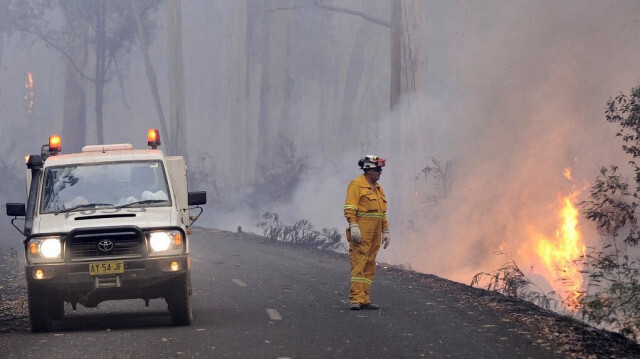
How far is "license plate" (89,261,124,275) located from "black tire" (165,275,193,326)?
63 centimetres

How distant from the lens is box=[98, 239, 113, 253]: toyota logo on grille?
11375mm

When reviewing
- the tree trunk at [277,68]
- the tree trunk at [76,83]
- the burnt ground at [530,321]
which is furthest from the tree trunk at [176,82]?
the burnt ground at [530,321]

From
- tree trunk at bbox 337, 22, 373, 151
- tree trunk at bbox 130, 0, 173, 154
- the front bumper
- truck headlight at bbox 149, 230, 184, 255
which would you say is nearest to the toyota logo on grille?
the front bumper

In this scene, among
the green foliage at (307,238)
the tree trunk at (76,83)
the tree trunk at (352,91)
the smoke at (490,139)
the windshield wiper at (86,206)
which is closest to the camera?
the windshield wiper at (86,206)

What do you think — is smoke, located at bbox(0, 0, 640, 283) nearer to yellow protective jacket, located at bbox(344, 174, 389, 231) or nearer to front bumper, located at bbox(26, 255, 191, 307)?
yellow protective jacket, located at bbox(344, 174, 389, 231)

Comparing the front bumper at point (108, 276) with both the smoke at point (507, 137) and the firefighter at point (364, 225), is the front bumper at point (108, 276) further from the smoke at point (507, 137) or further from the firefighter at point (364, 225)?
the smoke at point (507, 137)

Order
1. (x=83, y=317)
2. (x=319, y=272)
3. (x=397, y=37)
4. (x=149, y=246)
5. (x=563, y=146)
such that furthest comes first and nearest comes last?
(x=397, y=37) → (x=563, y=146) → (x=319, y=272) → (x=83, y=317) → (x=149, y=246)

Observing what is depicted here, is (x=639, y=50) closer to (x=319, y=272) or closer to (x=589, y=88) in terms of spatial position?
(x=589, y=88)

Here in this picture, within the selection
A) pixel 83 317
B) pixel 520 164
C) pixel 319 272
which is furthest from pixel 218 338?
pixel 520 164

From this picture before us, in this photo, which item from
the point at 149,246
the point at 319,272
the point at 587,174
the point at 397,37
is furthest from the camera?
the point at 397,37

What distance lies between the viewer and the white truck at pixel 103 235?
11352 mm

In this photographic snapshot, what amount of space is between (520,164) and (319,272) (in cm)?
966

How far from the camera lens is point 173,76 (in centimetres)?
4338

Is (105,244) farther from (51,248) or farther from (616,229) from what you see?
(616,229)
